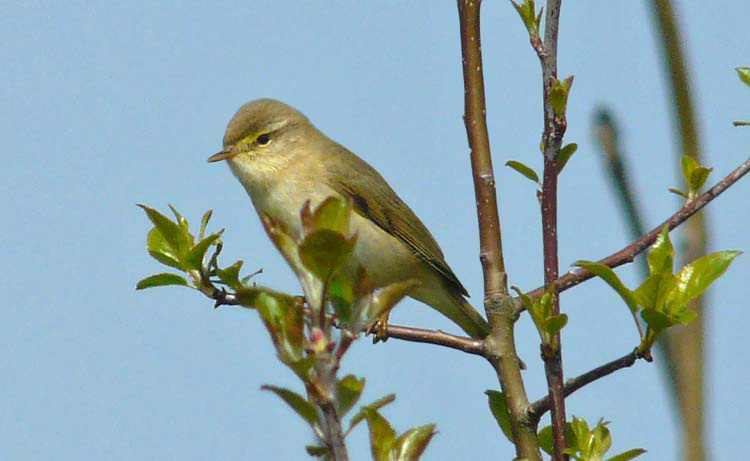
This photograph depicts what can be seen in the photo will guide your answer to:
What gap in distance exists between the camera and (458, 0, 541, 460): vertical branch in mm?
2506

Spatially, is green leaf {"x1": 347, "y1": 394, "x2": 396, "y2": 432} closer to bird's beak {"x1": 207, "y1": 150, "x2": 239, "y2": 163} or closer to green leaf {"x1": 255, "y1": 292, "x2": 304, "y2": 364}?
green leaf {"x1": 255, "y1": 292, "x2": 304, "y2": 364}

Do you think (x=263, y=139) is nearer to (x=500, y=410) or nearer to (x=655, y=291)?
(x=500, y=410)

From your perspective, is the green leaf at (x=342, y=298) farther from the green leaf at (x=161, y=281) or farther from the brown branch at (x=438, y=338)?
the green leaf at (x=161, y=281)

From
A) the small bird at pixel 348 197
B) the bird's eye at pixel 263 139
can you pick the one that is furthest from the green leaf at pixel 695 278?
the bird's eye at pixel 263 139

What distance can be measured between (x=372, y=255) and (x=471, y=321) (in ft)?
2.40

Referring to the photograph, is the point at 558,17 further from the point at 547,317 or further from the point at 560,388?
the point at 560,388

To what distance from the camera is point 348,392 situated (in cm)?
168

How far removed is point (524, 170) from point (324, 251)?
1.23 meters

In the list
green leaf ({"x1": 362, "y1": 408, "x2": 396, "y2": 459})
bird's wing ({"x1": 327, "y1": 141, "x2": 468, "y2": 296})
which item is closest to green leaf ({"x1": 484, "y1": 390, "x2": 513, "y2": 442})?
green leaf ({"x1": 362, "y1": 408, "x2": 396, "y2": 459})

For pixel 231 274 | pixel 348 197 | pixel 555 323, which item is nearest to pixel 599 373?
pixel 555 323

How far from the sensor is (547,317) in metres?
2.29

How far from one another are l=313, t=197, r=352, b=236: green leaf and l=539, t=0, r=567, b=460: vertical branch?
71 centimetres

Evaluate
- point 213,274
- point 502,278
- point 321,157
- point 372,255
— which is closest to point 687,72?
point 502,278

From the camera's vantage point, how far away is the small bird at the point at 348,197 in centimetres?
571
